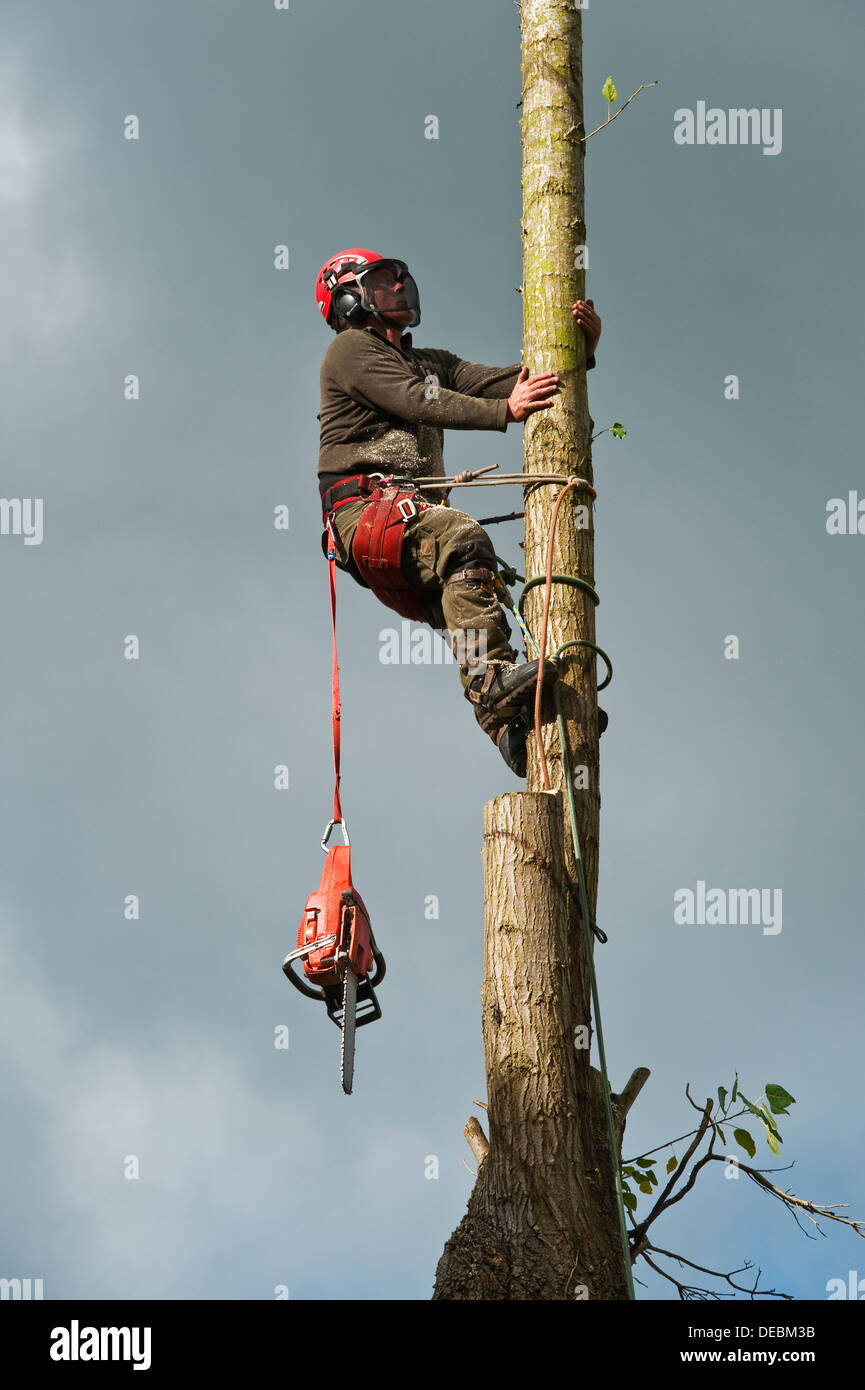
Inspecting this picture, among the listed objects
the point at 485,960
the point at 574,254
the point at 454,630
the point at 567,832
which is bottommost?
the point at 485,960

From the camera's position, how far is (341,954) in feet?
15.3

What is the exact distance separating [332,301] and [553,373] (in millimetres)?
1200

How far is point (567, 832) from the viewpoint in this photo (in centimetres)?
448

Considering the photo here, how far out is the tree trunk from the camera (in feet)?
12.6

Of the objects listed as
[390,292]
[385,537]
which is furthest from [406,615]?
[390,292]

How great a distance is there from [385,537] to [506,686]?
0.86m

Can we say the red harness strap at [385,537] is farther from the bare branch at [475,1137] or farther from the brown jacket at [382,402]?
the bare branch at [475,1137]

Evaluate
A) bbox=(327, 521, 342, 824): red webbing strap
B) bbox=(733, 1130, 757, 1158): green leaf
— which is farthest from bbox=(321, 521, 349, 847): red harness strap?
bbox=(733, 1130, 757, 1158): green leaf

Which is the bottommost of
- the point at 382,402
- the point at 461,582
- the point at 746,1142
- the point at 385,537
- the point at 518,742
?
the point at 746,1142

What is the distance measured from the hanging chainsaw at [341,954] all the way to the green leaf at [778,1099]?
1407mm

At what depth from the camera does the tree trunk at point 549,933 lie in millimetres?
3855

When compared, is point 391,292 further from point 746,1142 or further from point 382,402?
point 746,1142
